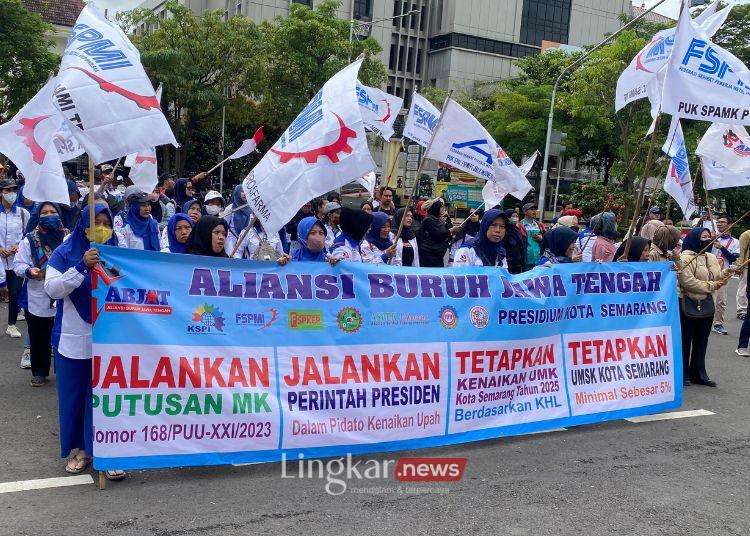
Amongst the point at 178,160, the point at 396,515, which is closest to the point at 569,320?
the point at 396,515

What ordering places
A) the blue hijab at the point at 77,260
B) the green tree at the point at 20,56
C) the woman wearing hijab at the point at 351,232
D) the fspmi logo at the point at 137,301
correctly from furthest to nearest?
the green tree at the point at 20,56
the woman wearing hijab at the point at 351,232
the blue hijab at the point at 77,260
the fspmi logo at the point at 137,301

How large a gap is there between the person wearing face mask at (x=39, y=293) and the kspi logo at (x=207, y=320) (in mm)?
2488

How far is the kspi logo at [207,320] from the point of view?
4617 millimetres

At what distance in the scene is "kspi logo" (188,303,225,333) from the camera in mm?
4617

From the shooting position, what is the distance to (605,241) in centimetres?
761

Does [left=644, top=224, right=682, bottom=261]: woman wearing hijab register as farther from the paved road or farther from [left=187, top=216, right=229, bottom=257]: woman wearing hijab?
[left=187, top=216, right=229, bottom=257]: woman wearing hijab

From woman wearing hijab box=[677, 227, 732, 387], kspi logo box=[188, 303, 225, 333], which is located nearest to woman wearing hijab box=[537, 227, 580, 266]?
woman wearing hijab box=[677, 227, 732, 387]

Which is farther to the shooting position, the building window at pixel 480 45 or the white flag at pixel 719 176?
the building window at pixel 480 45

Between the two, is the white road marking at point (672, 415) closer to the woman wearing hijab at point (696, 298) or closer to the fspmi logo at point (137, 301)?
the woman wearing hijab at point (696, 298)

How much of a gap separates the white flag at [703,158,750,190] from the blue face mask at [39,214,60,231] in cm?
669

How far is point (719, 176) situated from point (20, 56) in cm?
2652

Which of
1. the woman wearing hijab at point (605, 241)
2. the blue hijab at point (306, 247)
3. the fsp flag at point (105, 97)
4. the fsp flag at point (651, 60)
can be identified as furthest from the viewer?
the woman wearing hijab at point (605, 241)

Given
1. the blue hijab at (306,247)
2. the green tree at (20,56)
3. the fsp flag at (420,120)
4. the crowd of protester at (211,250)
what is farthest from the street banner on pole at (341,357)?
the green tree at (20,56)

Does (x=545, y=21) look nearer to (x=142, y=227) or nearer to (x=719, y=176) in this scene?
(x=719, y=176)
